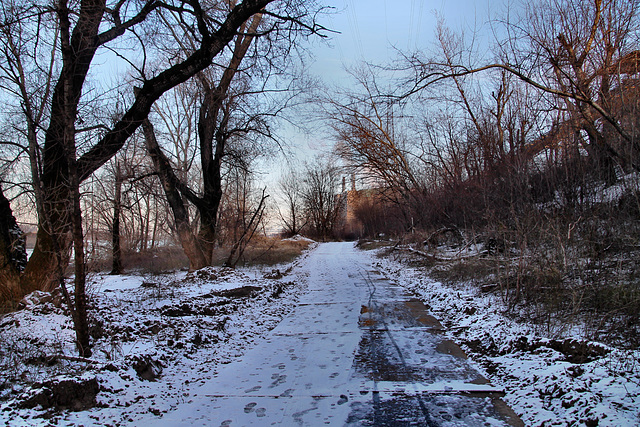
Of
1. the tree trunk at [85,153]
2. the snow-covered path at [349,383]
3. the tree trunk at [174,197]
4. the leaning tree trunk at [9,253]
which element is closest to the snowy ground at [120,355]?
the snow-covered path at [349,383]

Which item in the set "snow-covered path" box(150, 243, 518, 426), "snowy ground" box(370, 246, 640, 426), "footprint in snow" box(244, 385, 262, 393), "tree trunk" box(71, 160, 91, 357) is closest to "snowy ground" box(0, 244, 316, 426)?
"tree trunk" box(71, 160, 91, 357)

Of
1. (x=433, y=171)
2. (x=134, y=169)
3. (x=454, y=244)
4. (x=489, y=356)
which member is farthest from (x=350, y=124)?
(x=489, y=356)

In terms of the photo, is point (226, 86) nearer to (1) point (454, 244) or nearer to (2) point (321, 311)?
(2) point (321, 311)

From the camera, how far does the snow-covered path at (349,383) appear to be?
3.14 m

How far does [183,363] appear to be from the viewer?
181 inches

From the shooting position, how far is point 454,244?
14.6 m

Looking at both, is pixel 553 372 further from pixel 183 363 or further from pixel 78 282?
pixel 78 282

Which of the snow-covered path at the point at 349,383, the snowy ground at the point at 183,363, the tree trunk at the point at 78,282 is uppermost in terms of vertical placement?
the tree trunk at the point at 78,282

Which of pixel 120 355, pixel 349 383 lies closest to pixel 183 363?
pixel 120 355

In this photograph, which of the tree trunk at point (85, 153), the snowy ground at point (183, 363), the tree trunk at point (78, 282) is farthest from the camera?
the tree trunk at point (85, 153)

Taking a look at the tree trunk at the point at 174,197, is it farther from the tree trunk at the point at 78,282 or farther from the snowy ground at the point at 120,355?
the tree trunk at the point at 78,282

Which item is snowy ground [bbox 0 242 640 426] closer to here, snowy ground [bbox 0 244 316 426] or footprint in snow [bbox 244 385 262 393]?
snowy ground [bbox 0 244 316 426]

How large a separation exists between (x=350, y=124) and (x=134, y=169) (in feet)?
37.8

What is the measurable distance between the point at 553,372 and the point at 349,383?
188 cm
